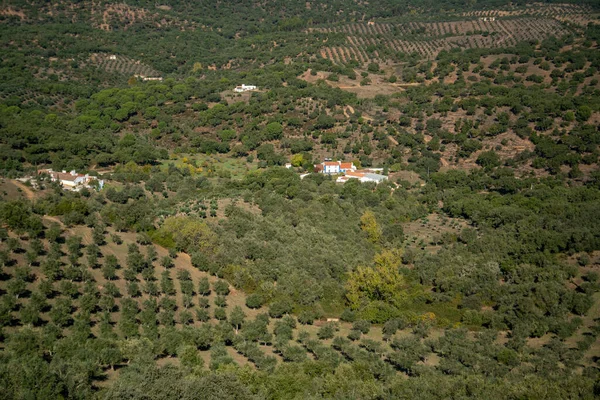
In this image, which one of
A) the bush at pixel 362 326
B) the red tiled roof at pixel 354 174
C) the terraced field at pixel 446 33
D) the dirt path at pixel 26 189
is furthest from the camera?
Answer: the terraced field at pixel 446 33

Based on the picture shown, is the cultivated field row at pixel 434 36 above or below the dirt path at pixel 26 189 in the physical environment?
below

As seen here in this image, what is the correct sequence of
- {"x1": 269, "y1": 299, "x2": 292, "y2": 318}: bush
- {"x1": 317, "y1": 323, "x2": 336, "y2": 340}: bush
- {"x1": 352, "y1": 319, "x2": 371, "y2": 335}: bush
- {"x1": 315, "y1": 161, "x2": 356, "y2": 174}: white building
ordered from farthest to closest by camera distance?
{"x1": 315, "y1": 161, "x2": 356, "y2": 174}: white building < {"x1": 269, "y1": 299, "x2": 292, "y2": 318}: bush < {"x1": 352, "y1": 319, "x2": 371, "y2": 335}: bush < {"x1": 317, "y1": 323, "x2": 336, "y2": 340}: bush

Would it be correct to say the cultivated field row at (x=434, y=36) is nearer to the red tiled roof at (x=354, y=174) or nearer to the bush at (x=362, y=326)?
the red tiled roof at (x=354, y=174)

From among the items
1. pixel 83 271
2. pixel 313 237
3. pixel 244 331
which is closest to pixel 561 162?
pixel 313 237

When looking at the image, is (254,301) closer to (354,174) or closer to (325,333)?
(325,333)

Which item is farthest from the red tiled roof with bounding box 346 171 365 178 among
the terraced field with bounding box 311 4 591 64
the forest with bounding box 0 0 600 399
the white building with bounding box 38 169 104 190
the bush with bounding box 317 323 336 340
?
the terraced field with bounding box 311 4 591 64

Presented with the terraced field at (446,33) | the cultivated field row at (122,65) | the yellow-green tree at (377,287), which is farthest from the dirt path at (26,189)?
the terraced field at (446,33)

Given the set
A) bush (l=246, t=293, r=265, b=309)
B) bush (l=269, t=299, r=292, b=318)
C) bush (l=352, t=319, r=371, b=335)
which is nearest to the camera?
bush (l=352, t=319, r=371, b=335)

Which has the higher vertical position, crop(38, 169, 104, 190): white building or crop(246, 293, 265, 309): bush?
crop(246, 293, 265, 309): bush

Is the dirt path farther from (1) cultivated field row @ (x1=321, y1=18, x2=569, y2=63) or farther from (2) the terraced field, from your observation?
(2) the terraced field

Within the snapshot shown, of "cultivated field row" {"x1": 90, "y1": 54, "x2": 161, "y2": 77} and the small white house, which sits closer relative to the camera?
the small white house
